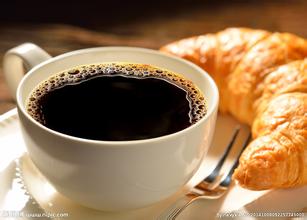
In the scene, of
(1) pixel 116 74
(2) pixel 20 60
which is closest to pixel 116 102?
(1) pixel 116 74

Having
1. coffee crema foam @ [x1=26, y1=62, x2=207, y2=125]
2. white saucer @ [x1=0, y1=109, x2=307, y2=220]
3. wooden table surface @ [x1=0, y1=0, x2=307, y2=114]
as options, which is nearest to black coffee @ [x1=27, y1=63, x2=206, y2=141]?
coffee crema foam @ [x1=26, y1=62, x2=207, y2=125]

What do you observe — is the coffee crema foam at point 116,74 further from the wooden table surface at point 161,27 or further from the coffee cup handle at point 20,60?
the wooden table surface at point 161,27

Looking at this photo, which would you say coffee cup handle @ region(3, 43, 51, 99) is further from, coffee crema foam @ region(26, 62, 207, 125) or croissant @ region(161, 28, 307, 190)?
croissant @ region(161, 28, 307, 190)

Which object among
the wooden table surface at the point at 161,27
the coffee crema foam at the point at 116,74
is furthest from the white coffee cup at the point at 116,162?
the wooden table surface at the point at 161,27

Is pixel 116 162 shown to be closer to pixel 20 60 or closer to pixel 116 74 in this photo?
pixel 116 74

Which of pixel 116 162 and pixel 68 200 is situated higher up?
pixel 116 162

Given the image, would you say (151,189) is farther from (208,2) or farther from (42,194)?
(208,2)

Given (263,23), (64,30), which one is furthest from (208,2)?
(64,30)
